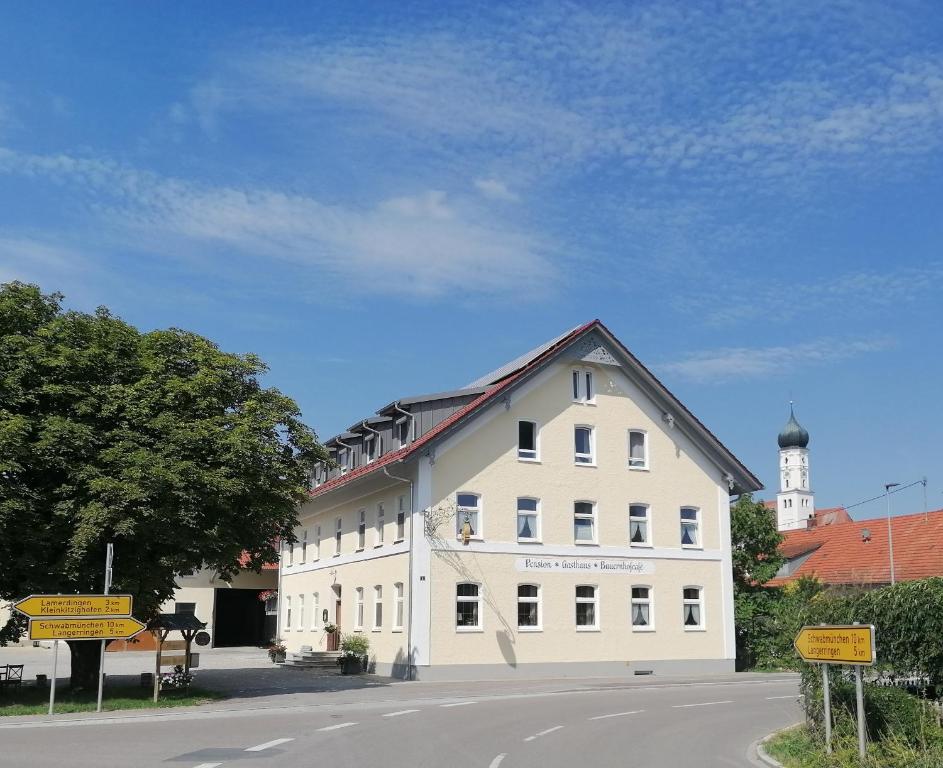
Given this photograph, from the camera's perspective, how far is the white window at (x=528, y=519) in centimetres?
3547

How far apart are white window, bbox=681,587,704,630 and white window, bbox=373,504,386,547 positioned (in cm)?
1080

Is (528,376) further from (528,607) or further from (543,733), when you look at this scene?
(543,733)

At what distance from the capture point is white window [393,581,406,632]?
3459cm

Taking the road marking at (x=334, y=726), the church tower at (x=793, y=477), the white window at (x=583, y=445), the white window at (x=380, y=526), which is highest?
the church tower at (x=793, y=477)

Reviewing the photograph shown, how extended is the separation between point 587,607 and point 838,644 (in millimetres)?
23048

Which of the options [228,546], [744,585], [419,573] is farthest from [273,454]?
[744,585]

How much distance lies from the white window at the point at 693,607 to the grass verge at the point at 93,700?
17765mm

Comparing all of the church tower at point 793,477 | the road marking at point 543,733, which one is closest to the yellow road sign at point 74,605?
the road marking at point 543,733

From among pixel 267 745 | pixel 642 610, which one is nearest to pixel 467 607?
pixel 642 610

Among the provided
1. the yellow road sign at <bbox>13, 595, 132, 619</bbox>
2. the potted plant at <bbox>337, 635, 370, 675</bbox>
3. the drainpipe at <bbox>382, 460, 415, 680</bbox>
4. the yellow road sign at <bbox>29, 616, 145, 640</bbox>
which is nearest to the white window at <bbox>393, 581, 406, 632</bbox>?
the drainpipe at <bbox>382, 460, 415, 680</bbox>

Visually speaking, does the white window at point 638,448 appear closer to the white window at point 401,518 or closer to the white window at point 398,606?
the white window at point 401,518

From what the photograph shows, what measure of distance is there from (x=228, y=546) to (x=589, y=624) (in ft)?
48.9

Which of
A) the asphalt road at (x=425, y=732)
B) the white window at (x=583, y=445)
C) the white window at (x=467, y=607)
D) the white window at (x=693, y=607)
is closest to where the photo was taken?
the asphalt road at (x=425, y=732)

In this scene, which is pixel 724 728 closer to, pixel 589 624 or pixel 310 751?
pixel 310 751
